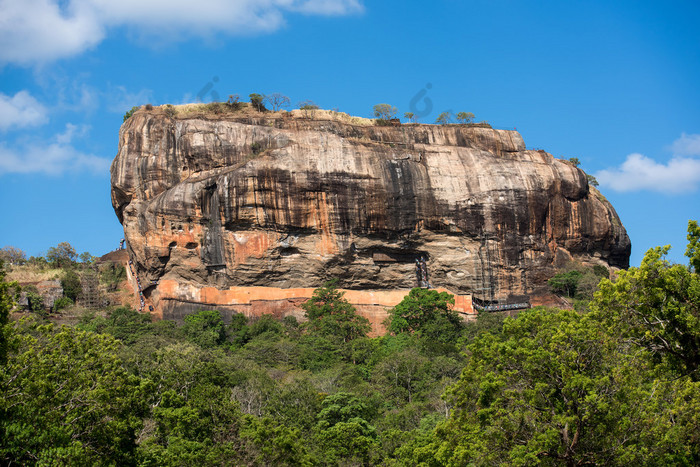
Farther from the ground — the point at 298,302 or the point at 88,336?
the point at 298,302

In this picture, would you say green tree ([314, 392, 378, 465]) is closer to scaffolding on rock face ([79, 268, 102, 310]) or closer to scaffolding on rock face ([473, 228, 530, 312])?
scaffolding on rock face ([473, 228, 530, 312])

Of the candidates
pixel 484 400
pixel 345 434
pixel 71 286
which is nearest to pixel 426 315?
pixel 345 434

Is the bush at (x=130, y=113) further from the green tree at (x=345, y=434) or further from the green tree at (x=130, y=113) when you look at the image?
the green tree at (x=345, y=434)

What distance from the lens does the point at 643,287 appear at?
17438mm

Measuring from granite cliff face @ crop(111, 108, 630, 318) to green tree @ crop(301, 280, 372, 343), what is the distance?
1287 millimetres

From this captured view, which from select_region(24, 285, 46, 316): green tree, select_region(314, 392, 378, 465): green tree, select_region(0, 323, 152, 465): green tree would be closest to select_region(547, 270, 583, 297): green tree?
select_region(314, 392, 378, 465): green tree

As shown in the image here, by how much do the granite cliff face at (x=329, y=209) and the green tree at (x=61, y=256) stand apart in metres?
7.90

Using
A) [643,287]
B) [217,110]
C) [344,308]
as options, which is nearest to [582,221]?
[344,308]

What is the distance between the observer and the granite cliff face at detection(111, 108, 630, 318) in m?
44.9

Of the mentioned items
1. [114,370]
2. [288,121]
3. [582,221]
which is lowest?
[114,370]

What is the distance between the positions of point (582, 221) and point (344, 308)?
16.2 meters

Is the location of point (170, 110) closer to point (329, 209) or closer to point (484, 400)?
point (329, 209)

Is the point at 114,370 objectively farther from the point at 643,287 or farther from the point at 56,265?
the point at 56,265

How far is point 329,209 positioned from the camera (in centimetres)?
4547
